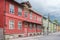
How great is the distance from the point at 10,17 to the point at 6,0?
3719 mm

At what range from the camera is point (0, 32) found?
96.1 feet

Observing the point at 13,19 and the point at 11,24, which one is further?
the point at 13,19

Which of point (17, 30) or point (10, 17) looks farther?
point (17, 30)

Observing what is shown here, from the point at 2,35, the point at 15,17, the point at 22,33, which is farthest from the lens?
the point at 22,33

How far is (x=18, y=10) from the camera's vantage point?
1453 inches

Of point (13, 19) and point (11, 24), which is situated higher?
point (13, 19)

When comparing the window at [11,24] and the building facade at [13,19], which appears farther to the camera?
the window at [11,24]

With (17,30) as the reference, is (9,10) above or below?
above

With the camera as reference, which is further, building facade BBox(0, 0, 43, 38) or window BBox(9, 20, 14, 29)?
window BBox(9, 20, 14, 29)

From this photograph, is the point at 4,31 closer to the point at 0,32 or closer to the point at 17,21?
the point at 0,32

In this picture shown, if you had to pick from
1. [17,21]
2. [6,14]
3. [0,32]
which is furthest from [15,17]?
[0,32]

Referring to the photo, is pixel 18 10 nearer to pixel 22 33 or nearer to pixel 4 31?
pixel 22 33

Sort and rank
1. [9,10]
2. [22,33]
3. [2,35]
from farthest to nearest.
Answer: [22,33] < [9,10] < [2,35]

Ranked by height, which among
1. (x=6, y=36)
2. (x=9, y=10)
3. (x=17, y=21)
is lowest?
(x=6, y=36)
